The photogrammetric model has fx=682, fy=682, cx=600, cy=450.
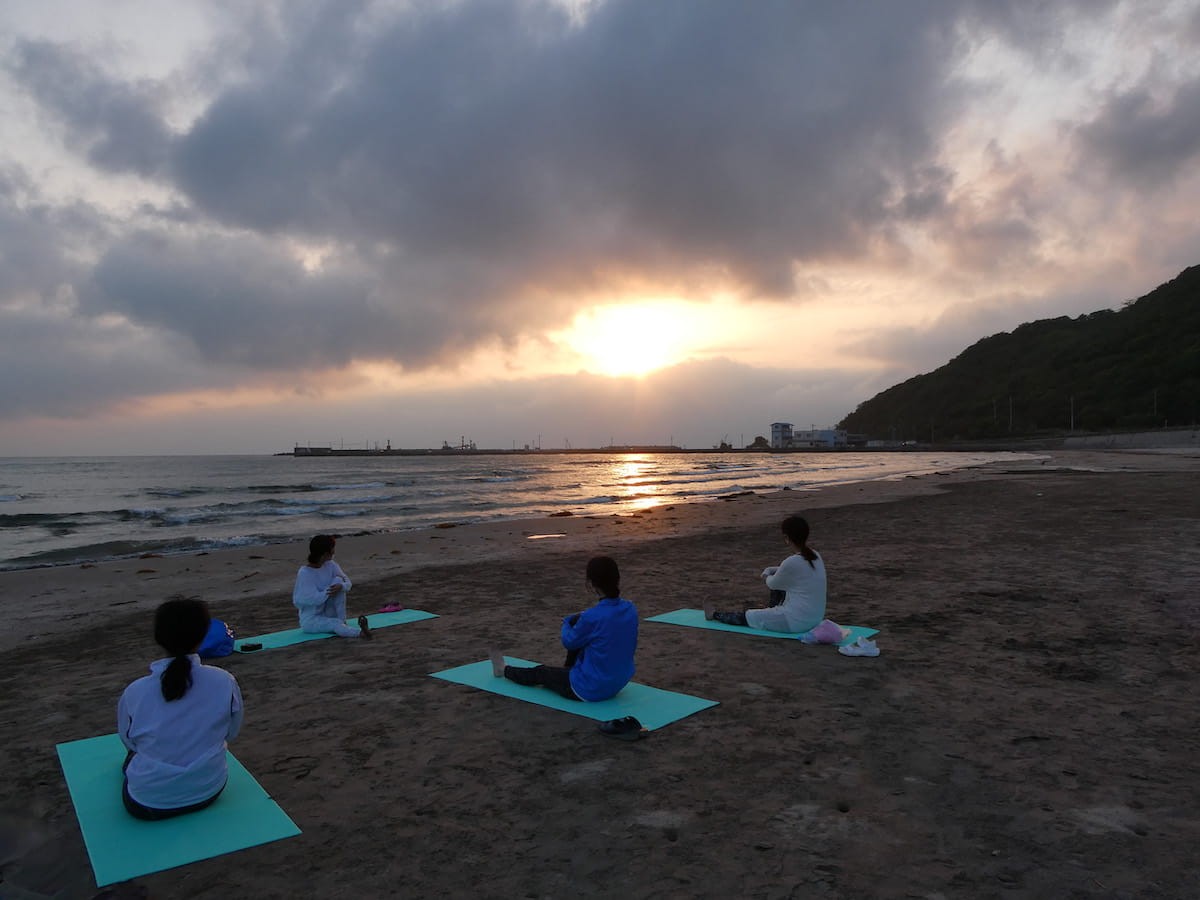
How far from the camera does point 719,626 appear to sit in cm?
758

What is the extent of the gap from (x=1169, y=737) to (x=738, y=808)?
2944mm

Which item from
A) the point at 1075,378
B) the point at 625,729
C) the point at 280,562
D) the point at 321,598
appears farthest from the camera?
the point at 1075,378

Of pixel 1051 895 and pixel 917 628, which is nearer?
pixel 1051 895

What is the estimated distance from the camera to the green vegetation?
92188mm

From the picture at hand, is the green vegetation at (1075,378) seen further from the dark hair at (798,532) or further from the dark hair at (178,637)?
the dark hair at (178,637)

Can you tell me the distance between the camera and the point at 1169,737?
4273 millimetres

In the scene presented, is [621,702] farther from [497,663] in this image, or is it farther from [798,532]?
[798,532]

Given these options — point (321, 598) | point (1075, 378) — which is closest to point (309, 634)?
point (321, 598)

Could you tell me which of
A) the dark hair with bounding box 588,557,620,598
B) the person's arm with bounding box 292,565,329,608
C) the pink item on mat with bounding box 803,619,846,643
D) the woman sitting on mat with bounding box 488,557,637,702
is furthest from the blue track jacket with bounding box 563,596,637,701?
the person's arm with bounding box 292,565,329,608

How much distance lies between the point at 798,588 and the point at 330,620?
200 inches

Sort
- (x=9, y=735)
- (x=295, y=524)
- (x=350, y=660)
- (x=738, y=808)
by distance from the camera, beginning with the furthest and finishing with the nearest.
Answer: (x=295, y=524), (x=350, y=660), (x=9, y=735), (x=738, y=808)

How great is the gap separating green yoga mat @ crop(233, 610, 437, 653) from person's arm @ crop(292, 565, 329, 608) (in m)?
0.36

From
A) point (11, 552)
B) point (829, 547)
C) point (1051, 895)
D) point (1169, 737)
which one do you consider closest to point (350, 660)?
point (1051, 895)

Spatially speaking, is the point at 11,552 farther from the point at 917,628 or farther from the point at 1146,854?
the point at 1146,854
